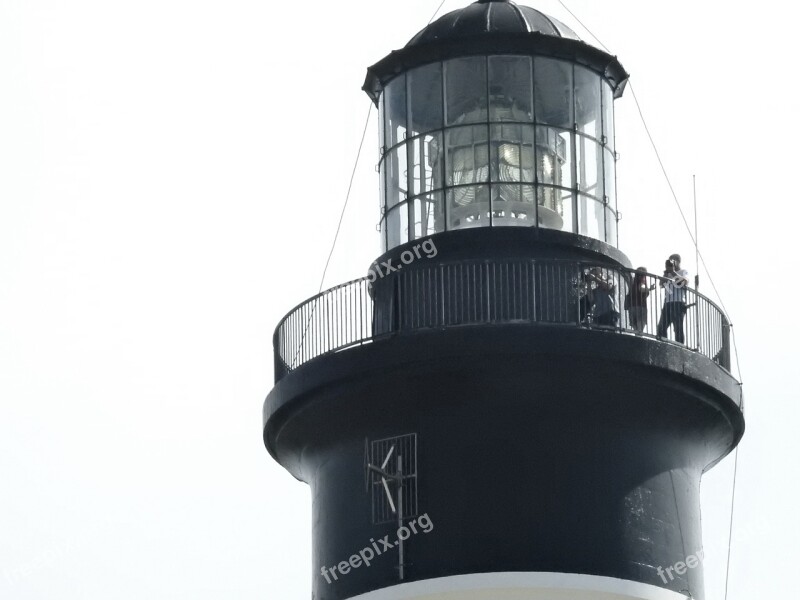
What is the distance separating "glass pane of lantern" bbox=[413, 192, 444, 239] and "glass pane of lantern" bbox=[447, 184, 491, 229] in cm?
12

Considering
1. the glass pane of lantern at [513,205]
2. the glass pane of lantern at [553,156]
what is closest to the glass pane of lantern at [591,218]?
the glass pane of lantern at [553,156]

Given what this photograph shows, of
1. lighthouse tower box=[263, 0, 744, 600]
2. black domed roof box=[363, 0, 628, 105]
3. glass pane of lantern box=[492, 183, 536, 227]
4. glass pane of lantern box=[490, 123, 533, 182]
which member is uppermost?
black domed roof box=[363, 0, 628, 105]

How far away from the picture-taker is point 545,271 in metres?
29.0

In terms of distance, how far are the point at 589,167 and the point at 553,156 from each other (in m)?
0.45

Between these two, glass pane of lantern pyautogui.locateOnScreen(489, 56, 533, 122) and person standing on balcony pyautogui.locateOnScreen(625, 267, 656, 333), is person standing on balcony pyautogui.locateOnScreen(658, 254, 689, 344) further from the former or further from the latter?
glass pane of lantern pyautogui.locateOnScreen(489, 56, 533, 122)

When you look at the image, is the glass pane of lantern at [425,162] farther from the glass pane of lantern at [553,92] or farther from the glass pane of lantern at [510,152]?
the glass pane of lantern at [553,92]

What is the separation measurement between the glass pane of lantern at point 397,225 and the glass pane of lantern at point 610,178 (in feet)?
6.80

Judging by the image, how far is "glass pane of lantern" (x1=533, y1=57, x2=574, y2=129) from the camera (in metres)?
30.4

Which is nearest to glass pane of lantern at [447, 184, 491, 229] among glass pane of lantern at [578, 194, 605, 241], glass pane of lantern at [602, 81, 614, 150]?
glass pane of lantern at [578, 194, 605, 241]

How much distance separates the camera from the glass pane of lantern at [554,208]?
30.0 metres

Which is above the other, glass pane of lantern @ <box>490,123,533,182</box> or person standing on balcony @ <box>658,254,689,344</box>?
glass pane of lantern @ <box>490,123,533,182</box>

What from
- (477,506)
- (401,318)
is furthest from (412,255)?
(477,506)

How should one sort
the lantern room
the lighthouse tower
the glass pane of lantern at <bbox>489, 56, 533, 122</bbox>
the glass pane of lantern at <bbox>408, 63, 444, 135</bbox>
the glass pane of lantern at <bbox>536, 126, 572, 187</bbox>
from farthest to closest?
the glass pane of lantern at <bbox>408, 63, 444, 135</bbox>
the glass pane of lantern at <bbox>489, 56, 533, 122</bbox>
the glass pane of lantern at <bbox>536, 126, 572, 187</bbox>
the lantern room
the lighthouse tower

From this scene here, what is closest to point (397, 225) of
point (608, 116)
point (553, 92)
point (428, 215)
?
point (428, 215)
